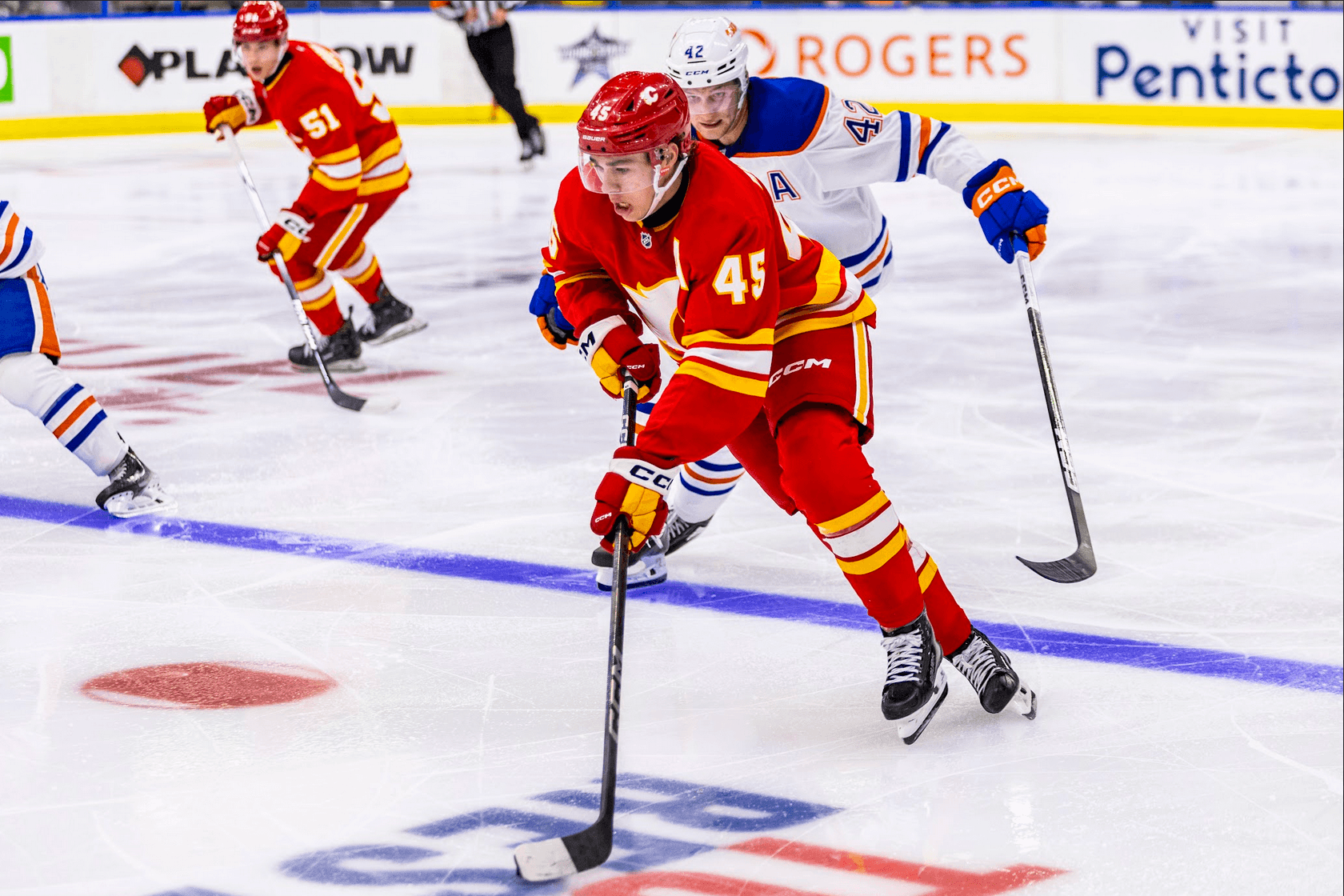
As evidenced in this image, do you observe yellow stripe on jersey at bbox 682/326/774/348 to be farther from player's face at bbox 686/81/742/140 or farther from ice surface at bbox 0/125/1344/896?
player's face at bbox 686/81/742/140

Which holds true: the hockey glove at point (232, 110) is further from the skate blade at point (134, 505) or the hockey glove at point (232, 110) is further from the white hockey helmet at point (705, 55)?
the white hockey helmet at point (705, 55)

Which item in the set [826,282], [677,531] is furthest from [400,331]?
[826,282]

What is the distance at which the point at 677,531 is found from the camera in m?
3.32

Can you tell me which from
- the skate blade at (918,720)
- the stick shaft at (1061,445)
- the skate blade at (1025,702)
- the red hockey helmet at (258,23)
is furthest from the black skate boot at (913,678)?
the red hockey helmet at (258,23)

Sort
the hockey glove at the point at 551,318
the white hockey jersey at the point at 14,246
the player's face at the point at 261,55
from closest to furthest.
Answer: the hockey glove at the point at 551,318, the white hockey jersey at the point at 14,246, the player's face at the point at 261,55

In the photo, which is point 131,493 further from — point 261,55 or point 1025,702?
point 1025,702

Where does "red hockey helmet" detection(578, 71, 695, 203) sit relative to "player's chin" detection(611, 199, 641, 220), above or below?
above

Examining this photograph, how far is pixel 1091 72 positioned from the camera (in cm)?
1162

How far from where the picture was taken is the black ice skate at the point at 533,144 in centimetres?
987

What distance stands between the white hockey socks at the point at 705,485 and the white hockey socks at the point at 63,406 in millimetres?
1226

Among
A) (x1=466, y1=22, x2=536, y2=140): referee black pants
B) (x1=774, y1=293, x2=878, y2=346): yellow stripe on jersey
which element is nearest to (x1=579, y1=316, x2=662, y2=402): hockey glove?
(x1=774, y1=293, x2=878, y2=346): yellow stripe on jersey

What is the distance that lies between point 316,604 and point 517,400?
5.65ft

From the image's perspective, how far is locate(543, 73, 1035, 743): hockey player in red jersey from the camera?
217 centimetres

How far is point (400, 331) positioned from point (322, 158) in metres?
0.67
